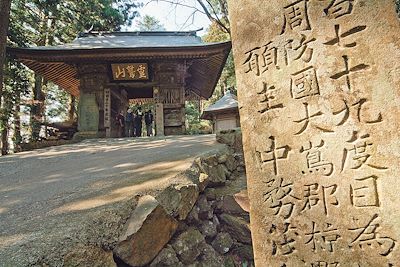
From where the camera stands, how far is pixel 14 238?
7.29ft

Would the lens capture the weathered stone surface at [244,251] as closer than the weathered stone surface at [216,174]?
Yes

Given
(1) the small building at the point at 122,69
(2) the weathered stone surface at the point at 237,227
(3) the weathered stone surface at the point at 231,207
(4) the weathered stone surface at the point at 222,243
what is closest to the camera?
(4) the weathered stone surface at the point at 222,243

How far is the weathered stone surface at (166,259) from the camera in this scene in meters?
2.66

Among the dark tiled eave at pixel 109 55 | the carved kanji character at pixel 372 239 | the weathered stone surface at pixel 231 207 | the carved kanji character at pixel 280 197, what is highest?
the dark tiled eave at pixel 109 55

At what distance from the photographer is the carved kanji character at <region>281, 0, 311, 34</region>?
185 centimetres

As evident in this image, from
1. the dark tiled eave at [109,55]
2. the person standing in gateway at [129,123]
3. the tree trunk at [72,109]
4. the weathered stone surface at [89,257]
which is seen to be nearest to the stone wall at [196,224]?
the weathered stone surface at [89,257]

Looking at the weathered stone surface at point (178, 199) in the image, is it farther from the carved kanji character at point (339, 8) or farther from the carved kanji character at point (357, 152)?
the carved kanji character at point (339, 8)

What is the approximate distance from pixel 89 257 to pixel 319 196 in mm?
1764

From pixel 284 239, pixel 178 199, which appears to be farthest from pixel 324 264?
pixel 178 199

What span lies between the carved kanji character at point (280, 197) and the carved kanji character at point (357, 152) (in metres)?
0.40

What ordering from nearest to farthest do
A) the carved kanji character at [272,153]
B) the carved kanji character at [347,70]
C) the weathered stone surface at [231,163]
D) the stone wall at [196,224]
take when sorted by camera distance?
1. the carved kanji character at [347,70]
2. the carved kanji character at [272,153]
3. the stone wall at [196,224]
4. the weathered stone surface at [231,163]

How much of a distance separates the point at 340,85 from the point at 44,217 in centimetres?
280

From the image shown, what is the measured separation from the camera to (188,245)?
3.11m

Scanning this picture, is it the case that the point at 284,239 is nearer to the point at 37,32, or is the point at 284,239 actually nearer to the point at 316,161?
the point at 316,161
